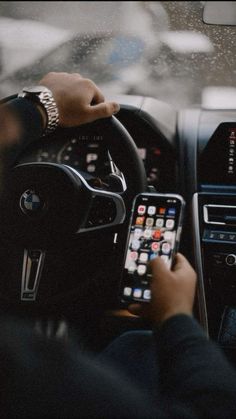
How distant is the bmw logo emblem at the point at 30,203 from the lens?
1387mm

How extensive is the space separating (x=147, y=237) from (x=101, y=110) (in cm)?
34

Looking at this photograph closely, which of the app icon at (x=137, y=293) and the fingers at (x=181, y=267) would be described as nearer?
the fingers at (x=181, y=267)

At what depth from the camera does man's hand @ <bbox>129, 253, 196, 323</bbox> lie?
1070 mm

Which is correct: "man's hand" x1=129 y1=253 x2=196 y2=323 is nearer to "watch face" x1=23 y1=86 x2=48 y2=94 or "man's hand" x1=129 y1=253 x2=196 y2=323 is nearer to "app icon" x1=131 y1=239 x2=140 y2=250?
"app icon" x1=131 y1=239 x2=140 y2=250

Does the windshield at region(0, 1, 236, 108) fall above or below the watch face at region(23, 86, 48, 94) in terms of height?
above

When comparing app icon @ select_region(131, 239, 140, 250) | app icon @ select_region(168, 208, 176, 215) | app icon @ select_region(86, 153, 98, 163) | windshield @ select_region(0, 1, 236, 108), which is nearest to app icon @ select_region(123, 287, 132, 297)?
app icon @ select_region(131, 239, 140, 250)

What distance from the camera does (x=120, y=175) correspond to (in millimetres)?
1497

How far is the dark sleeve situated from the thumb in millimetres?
559

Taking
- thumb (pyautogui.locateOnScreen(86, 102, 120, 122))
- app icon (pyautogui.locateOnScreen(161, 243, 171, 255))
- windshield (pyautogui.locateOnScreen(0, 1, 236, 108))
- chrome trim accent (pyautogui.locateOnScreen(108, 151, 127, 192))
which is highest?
windshield (pyautogui.locateOnScreen(0, 1, 236, 108))

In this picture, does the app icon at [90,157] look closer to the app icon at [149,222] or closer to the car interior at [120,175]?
the car interior at [120,175]

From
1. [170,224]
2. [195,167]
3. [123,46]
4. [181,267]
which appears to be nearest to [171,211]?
[170,224]

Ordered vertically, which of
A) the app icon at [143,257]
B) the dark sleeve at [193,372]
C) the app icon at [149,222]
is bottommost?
the dark sleeve at [193,372]

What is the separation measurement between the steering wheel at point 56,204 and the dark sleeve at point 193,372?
18.3 inches

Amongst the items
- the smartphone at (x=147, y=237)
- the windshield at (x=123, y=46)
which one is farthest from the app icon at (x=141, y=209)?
the windshield at (x=123, y=46)
